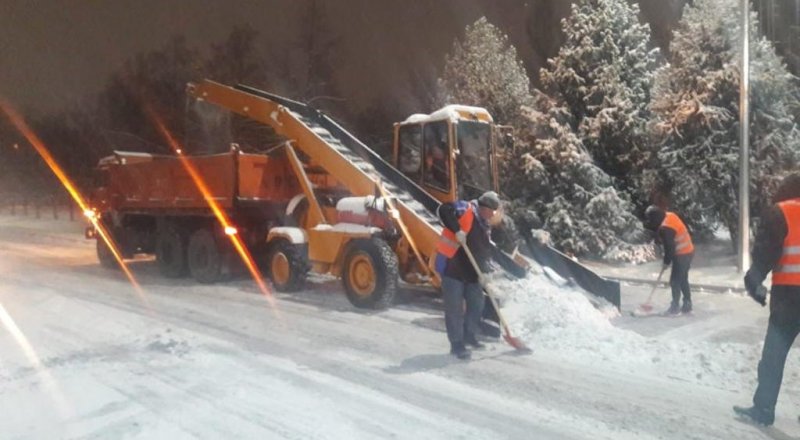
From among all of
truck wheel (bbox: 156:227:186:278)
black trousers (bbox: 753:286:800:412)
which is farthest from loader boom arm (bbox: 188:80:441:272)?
black trousers (bbox: 753:286:800:412)

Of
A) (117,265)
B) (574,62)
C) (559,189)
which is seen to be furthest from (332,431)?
(574,62)

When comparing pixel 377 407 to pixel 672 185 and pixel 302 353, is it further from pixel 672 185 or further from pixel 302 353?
pixel 672 185

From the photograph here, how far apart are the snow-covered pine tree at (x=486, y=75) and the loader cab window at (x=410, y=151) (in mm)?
9317

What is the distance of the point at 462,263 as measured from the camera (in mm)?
7020

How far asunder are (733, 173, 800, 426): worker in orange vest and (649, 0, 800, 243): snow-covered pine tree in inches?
455

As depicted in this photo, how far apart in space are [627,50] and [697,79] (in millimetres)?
2335

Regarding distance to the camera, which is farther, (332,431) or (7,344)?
(7,344)

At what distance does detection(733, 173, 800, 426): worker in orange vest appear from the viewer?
→ 199 inches

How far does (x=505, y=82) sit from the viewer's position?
20.8 meters

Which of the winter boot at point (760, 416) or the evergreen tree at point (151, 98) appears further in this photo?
the evergreen tree at point (151, 98)

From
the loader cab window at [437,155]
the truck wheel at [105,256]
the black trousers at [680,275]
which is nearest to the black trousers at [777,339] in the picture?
the black trousers at [680,275]

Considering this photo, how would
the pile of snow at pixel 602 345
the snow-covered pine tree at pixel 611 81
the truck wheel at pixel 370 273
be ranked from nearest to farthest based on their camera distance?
the pile of snow at pixel 602 345 → the truck wheel at pixel 370 273 → the snow-covered pine tree at pixel 611 81

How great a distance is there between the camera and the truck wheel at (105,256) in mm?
15820

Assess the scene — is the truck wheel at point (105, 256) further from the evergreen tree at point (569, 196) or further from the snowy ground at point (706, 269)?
the snowy ground at point (706, 269)
